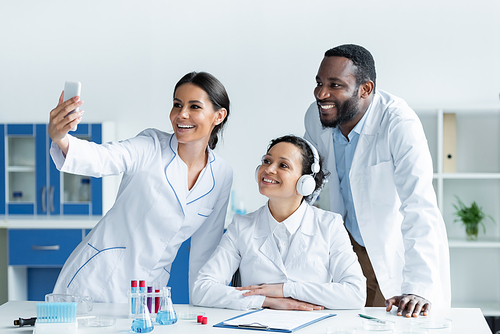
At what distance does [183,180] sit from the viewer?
78.7 inches

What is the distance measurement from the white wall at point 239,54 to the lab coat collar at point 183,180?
210cm

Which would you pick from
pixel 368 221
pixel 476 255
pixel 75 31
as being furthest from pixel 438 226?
pixel 75 31

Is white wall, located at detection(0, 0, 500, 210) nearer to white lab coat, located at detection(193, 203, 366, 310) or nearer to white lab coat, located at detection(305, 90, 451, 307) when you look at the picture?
white lab coat, located at detection(305, 90, 451, 307)

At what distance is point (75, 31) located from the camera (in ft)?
13.9

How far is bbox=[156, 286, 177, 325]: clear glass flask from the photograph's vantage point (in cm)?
155

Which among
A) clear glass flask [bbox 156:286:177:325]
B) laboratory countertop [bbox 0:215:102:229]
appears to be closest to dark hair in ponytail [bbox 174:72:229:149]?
clear glass flask [bbox 156:286:177:325]

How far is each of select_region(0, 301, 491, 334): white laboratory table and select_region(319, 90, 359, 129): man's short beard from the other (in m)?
0.77

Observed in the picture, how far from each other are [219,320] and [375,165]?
911 millimetres

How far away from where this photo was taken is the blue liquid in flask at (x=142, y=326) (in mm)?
1455

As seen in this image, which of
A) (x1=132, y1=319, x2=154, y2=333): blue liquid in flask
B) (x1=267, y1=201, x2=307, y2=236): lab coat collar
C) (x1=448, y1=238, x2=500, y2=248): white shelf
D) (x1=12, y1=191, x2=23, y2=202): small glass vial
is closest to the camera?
(x1=132, y1=319, x2=154, y2=333): blue liquid in flask

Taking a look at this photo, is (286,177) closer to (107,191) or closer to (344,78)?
(344,78)

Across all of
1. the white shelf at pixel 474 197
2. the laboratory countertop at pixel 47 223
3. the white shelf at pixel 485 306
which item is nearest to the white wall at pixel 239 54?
the white shelf at pixel 474 197

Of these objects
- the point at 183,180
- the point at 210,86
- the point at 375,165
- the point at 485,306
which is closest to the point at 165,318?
the point at 183,180

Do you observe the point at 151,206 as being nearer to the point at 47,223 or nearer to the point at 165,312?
the point at 165,312
